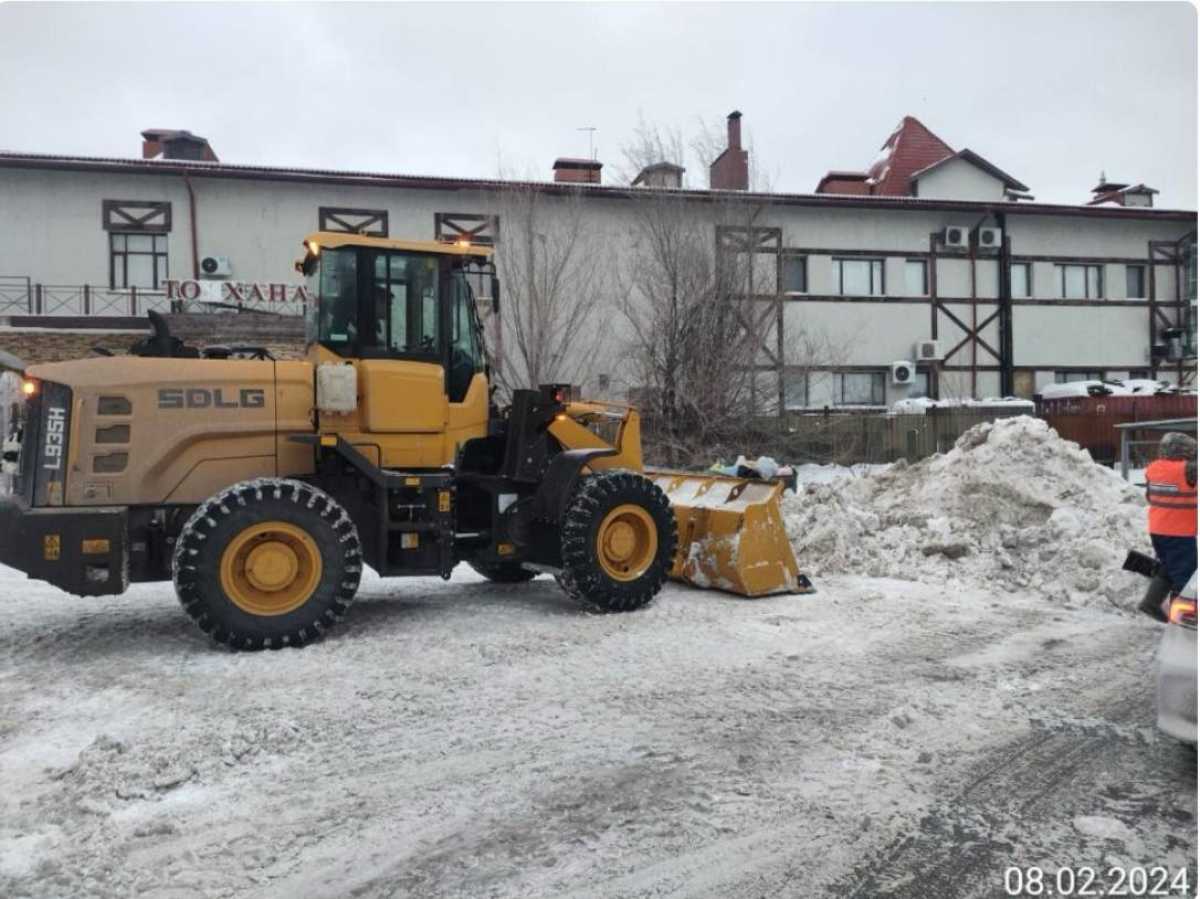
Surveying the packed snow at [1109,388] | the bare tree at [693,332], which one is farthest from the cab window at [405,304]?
the packed snow at [1109,388]

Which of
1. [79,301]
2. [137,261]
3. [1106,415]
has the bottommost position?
[1106,415]

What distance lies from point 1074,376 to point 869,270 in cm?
747

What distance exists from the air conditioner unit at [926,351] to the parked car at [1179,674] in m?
22.9

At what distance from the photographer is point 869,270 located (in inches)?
1021

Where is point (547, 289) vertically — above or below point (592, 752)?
above

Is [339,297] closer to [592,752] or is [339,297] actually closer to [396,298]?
[396,298]

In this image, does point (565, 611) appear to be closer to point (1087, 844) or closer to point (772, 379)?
point (1087, 844)

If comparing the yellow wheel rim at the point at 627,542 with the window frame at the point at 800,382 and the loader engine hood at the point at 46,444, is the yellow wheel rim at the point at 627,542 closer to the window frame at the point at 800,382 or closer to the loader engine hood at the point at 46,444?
the loader engine hood at the point at 46,444

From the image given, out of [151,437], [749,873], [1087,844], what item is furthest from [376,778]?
[151,437]

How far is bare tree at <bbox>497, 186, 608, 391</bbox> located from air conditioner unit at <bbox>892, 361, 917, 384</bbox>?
9.24 meters

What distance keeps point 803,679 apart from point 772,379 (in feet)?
52.2

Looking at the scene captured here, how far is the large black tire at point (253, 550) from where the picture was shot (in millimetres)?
6086

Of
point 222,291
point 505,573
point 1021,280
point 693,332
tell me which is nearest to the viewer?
point 505,573

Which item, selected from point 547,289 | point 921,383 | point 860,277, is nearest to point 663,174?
point 547,289
